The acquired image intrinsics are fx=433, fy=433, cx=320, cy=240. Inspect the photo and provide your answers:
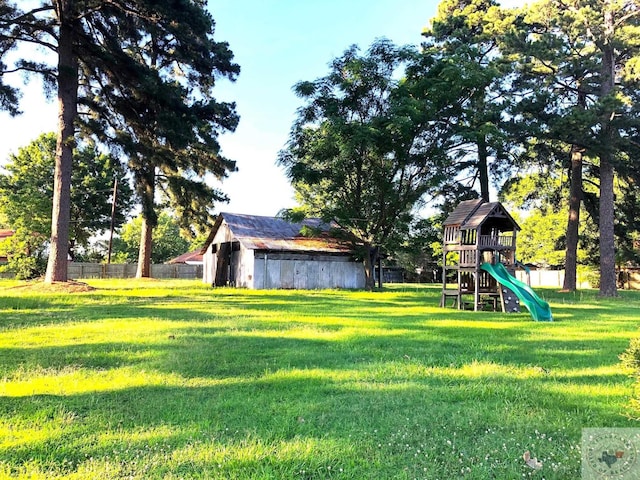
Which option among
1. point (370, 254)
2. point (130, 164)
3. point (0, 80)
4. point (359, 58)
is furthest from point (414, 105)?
point (0, 80)

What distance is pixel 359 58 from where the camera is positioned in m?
21.9

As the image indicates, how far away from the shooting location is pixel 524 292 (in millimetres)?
12891

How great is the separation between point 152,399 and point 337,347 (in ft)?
11.3

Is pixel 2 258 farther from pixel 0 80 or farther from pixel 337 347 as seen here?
pixel 337 347

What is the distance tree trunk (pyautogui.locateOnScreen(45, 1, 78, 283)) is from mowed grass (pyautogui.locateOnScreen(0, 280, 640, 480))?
8830 millimetres

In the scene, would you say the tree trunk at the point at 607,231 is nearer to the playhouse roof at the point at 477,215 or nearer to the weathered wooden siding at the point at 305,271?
the playhouse roof at the point at 477,215

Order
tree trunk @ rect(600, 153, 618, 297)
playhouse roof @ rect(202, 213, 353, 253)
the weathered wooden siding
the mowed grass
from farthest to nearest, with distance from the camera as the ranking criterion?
playhouse roof @ rect(202, 213, 353, 253)
the weathered wooden siding
tree trunk @ rect(600, 153, 618, 297)
the mowed grass

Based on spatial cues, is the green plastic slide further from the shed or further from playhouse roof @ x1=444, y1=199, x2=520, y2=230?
the shed

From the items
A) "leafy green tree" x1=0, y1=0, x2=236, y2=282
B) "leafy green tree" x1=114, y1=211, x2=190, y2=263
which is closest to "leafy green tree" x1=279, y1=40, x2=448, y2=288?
"leafy green tree" x1=0, y1=0, x2=236, y2=282

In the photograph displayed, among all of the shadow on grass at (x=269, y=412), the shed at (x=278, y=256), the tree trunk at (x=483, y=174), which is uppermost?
the tree trunk at (x=483, y=174)

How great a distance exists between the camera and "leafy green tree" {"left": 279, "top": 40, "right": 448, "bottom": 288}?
68.5ft

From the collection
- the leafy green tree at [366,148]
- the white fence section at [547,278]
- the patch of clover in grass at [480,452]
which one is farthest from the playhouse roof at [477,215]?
the white fence section at [547,278]

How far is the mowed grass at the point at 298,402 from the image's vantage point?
2912 millimetres

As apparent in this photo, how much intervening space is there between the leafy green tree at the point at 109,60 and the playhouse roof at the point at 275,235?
8.04 metres
